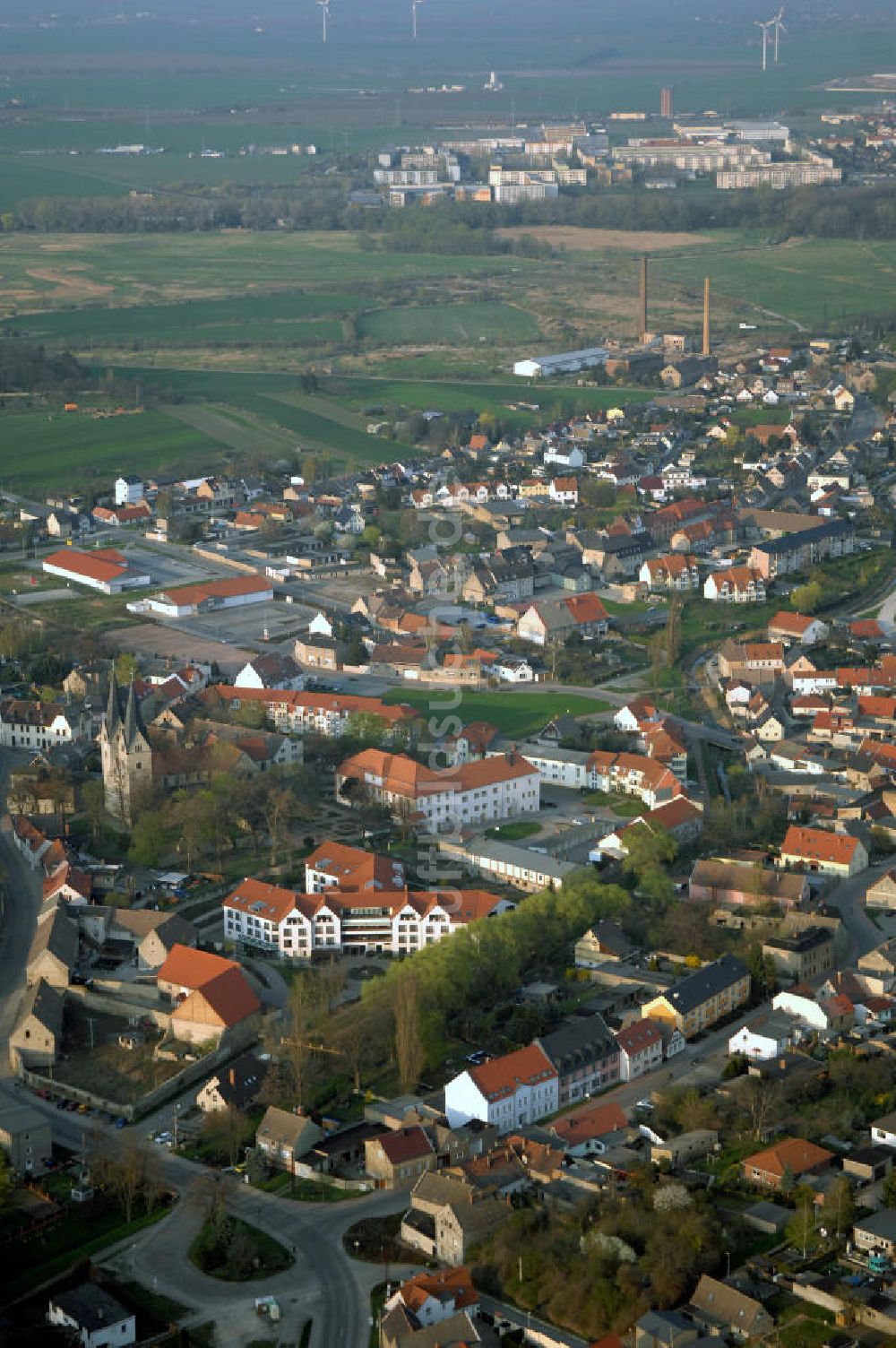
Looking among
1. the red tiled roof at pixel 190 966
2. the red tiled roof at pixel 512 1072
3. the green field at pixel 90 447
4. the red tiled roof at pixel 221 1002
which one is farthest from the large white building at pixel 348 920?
the green field at pixel 90 447

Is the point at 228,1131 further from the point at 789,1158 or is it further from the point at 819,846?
the point at 819,846

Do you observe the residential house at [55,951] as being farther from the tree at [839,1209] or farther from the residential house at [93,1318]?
the tree at [839,1209]

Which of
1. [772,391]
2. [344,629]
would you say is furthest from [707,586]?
[772,391]

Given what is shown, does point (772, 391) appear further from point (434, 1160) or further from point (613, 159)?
point (613, 159)

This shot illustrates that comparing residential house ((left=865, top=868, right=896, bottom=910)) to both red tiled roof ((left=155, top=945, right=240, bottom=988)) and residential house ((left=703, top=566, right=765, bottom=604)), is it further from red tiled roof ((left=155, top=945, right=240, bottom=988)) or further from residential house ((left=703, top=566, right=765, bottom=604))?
residential house ((left=703, top=566, right=765, bottom=604))

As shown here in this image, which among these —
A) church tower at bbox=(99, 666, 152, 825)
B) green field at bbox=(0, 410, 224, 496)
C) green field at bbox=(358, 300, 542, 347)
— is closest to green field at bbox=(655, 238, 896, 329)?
green field at bbox=(358, 300, 542, 347)
